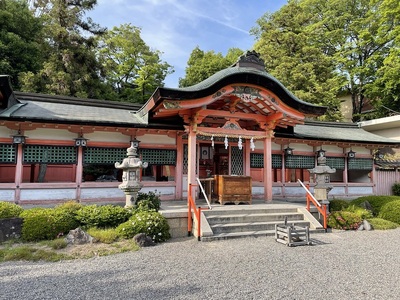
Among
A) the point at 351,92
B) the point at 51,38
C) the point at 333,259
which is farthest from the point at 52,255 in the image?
the point at 351,92

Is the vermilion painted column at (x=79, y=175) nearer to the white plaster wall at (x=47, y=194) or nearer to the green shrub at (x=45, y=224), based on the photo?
the white plaster wall at (x=47, y=194)

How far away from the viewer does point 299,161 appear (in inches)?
521

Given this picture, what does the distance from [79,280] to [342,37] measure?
28570 millimetres

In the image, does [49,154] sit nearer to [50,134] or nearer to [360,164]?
[50,134]

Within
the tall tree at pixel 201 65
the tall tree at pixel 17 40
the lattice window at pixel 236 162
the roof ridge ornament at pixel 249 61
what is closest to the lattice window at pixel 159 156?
the lattice window at pixel 236 162

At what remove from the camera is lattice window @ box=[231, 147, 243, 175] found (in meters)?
11.9

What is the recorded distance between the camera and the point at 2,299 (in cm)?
404

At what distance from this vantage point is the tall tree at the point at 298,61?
20.4 meters

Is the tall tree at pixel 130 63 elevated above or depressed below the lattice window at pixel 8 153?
above

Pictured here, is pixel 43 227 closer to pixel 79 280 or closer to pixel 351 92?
pixel 79 280

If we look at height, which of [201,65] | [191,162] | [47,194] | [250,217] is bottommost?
[250,217]

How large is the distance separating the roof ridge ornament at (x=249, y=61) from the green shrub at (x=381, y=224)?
6835 mm

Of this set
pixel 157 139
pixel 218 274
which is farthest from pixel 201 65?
pixel 218 274

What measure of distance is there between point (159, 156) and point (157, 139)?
687 millimetres
